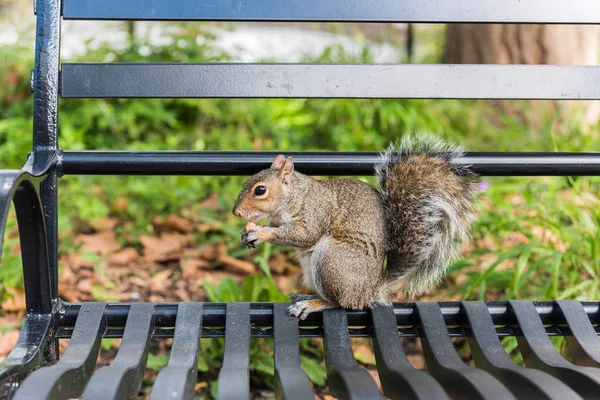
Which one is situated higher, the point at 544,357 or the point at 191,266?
the point at 544,357

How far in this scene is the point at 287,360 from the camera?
3.44 feet

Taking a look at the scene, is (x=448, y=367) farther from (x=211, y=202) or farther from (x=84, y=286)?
(x=211, y=202)

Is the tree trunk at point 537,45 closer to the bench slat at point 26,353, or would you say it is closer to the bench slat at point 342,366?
the bench slat at point 342,366

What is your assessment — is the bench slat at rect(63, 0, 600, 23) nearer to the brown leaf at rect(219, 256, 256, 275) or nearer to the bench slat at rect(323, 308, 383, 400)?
the bench slat at rect(323, 308, 383, 400)

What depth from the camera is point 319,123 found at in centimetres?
317

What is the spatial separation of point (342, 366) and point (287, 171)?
475mm

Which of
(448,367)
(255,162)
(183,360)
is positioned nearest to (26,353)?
(183,360)

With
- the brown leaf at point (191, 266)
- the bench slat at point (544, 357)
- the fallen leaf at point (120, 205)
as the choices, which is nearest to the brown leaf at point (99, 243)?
the fallen leaf at point (120, 205)

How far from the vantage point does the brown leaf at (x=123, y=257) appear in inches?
91.3

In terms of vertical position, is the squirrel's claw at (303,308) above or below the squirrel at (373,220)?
below

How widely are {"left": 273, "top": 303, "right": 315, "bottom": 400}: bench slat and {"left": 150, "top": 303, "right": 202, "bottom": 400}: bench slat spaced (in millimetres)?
128

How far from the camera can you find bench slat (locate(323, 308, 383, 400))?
3.08ft

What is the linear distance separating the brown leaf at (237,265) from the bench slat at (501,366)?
117cm

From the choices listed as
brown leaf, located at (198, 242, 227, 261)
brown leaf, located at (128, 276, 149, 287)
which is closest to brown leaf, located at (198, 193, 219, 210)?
brown leaf, located at (198, 242, 227, 261)
